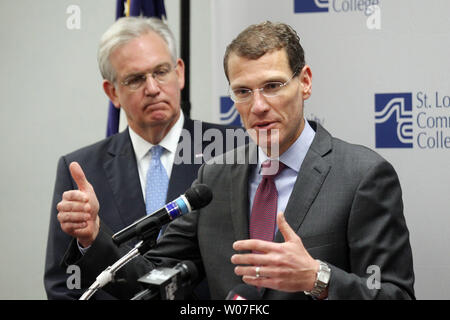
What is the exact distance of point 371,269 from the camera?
6.10 feet

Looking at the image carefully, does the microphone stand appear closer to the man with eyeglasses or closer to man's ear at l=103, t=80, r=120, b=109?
the man with eyeglasses

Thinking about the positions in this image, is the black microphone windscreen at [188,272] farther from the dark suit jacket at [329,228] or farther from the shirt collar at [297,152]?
the shirt collar at [297,152]

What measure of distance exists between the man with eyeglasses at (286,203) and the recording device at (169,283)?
37 centimetres

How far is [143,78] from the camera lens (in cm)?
290

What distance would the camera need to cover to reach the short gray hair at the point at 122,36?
9.62ft

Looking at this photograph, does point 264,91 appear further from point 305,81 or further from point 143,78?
point 143,78

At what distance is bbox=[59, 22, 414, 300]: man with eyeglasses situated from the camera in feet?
6.17

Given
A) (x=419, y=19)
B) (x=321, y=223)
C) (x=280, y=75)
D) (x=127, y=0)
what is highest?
(x=127, y=0)

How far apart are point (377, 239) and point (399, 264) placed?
0.12 meters
